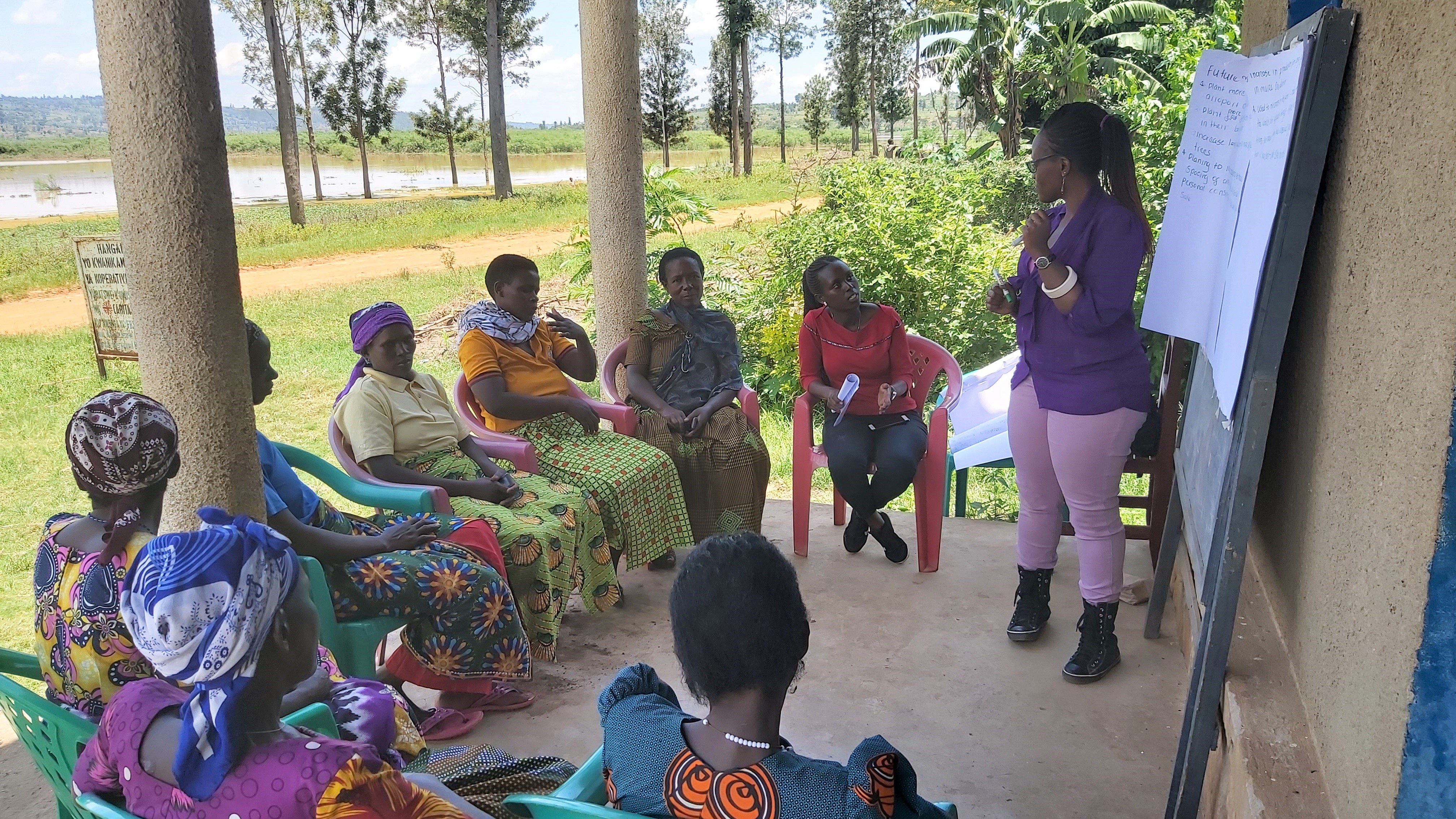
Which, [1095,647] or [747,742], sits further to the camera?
[1095,647]

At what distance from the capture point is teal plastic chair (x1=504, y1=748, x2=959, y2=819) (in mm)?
1527

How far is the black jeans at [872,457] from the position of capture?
418cm

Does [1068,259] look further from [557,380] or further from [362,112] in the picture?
Result: [362,112]

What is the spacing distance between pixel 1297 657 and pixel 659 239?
14070 mm

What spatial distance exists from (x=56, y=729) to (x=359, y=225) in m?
21.0

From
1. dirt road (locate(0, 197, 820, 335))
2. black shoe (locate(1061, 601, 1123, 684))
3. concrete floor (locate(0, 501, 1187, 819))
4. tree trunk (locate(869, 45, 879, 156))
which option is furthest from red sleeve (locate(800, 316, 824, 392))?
tree trunk (locate(869, 45, 879, 156))

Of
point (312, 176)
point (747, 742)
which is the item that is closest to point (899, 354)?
point (747, 742)

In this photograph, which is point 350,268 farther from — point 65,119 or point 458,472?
point 65,119

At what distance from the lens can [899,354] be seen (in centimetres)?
438

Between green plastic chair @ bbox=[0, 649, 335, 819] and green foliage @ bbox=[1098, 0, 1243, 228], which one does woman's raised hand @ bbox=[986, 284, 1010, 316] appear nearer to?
green plastic chair @ bbox=[0, 649, 335, 819]

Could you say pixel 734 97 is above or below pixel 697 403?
above

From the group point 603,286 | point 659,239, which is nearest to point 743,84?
point 659,239

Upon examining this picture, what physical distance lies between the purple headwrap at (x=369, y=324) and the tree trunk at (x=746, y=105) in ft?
88.2

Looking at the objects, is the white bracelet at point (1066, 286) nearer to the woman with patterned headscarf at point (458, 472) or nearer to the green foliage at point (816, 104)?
the woman with patterned headscarf at point (458, 472)
